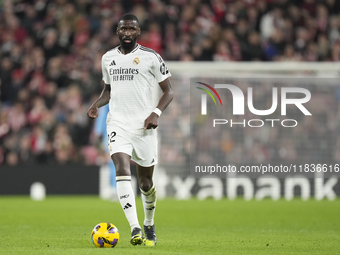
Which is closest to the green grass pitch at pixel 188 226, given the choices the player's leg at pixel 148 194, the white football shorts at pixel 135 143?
the player's leg at pixel 148 194

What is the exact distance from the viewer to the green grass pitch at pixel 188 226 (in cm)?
677

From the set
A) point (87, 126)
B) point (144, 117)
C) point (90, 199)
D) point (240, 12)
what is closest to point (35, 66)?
point (87, 126)

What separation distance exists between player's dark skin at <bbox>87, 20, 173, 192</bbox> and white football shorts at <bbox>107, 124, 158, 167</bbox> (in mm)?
73

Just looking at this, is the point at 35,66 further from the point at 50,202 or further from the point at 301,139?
the point at 301,139

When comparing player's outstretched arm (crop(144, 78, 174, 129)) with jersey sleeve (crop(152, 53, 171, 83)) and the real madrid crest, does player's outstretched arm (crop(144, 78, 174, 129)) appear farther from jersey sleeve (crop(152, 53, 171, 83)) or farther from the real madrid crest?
the real madrid crest

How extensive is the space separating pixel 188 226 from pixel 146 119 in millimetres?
3289

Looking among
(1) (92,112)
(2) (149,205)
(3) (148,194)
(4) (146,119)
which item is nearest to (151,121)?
(4) (146,119)

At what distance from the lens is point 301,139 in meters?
15.3

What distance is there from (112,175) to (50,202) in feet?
4.68

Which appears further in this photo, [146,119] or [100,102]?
[100,102]

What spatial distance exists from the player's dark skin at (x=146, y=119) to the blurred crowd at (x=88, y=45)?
9.53m

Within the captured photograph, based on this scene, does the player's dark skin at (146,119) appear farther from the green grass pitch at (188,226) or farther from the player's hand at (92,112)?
the green grass pitch at (188,226)

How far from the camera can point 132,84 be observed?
6.97 metres

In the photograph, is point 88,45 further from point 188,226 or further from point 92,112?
point 92,112
